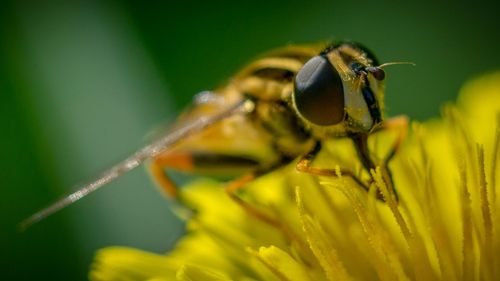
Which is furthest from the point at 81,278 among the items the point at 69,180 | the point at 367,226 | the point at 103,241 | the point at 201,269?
the point at 367,226

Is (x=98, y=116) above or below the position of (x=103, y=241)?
above

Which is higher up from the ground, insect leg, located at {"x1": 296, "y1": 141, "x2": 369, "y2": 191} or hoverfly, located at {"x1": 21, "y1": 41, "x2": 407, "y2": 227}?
hoverfly, located at {"x1": 21, "y1": 41, "x2": 407, "y2": 227}

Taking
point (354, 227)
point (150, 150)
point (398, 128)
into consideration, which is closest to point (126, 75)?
point (150, 150)

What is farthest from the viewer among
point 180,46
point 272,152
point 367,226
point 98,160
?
point 180,46

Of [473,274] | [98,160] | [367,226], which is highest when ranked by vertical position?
[98,160]

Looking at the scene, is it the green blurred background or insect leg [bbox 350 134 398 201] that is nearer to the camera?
insect leg [bbox 350 134 398 201]

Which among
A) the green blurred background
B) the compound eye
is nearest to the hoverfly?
the compound eye

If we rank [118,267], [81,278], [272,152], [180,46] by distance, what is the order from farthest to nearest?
[180,46] → [81,278] → [272,152] → [118,267]

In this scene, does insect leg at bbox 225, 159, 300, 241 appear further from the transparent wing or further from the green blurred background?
the green blurred background

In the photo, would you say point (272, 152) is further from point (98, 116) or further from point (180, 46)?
point (180, 46)
